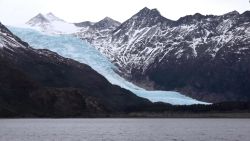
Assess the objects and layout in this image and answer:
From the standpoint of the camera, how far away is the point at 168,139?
13175 centimetres

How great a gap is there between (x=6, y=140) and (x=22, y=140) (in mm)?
3771

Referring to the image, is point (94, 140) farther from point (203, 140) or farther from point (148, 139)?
point (203, 140)

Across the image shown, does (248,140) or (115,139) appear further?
(115,139)

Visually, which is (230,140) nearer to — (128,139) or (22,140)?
(128,139)

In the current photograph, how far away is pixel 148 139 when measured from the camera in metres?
132

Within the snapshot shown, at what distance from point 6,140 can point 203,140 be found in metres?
38.8

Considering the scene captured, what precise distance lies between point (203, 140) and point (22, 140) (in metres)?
36.2

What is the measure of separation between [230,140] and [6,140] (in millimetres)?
44186

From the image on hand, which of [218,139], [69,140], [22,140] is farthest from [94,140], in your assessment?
[218,139]

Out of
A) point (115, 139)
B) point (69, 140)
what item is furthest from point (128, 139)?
point (69, 140)

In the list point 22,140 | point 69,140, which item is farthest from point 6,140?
point 69,140

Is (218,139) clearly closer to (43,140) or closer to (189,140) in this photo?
(189,140)

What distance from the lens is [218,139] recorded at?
129750 millimetres

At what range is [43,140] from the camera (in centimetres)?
12950
